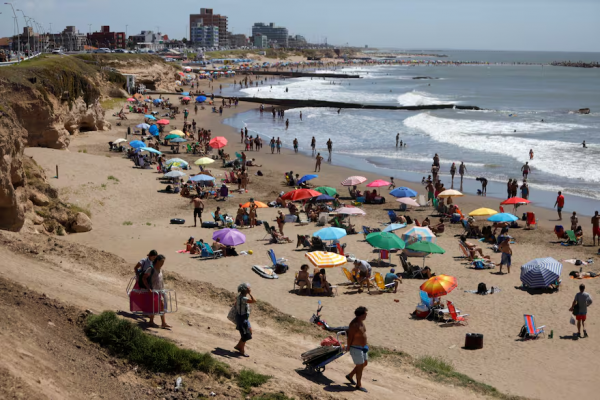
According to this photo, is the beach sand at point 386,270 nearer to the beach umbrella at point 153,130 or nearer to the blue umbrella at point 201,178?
the blue umbrella at point 201,178

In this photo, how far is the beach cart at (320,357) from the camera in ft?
26.5

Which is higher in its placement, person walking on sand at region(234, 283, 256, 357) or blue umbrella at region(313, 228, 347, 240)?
person walking on sand at region(234, 283, 256, 357)

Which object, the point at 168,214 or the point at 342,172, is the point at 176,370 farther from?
the point at 342,172

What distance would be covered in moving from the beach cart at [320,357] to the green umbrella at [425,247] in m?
→ 7.59

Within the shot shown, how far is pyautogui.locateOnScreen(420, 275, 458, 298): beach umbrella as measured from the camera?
12.5m

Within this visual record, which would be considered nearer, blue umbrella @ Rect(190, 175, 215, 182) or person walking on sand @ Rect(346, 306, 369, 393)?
person walking on sand @ Rect(346, 306, 369, 393)

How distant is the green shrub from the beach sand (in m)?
1.68

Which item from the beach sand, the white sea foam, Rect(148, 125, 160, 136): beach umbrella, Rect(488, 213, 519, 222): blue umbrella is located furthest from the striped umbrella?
Rect(148, 125, 160, 136): beach umbrella

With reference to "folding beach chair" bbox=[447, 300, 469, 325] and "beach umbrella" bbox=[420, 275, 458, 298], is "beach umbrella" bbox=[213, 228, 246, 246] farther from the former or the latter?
"folding beach chair" bbox=[447, 300, 469, 325]

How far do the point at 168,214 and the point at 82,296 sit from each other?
10984 millimetres

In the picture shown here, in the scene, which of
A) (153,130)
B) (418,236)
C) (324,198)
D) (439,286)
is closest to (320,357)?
(439,286)

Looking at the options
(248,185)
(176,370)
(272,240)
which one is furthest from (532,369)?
(248,185)

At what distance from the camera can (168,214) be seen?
20281mm

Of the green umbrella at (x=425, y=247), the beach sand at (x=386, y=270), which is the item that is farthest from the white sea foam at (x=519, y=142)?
the green umbrella at (x=425, y=247)
